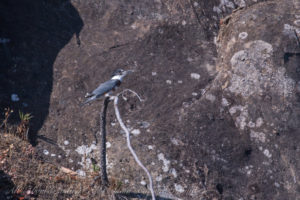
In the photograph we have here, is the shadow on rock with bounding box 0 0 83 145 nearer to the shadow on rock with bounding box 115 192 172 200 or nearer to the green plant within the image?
the green plant

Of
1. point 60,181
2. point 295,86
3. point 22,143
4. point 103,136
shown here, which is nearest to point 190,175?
point 103,136

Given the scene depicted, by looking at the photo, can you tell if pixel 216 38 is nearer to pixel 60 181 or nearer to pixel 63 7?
pixel 63 7

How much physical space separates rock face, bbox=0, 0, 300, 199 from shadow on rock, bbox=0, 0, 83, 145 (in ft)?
0.26

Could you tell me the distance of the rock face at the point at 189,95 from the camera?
340cm

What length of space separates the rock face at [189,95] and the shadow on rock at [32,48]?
8cm

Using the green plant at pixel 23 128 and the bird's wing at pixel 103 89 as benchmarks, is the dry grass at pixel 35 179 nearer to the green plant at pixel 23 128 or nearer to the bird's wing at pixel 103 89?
the green plant at pixel 23 128

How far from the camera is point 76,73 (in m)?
4.35

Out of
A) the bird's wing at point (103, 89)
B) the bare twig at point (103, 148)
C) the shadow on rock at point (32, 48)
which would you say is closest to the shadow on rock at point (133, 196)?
the bare twig at point (103, 148)

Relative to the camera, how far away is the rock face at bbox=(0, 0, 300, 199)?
3396 mm

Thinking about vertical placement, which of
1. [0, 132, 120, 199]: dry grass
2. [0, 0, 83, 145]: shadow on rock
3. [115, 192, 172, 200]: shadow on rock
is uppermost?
[0, 0, 83, 145]: shadow on rock

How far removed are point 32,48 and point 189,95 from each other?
8.08 ft

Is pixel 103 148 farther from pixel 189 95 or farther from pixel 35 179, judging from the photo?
pixel 189 95

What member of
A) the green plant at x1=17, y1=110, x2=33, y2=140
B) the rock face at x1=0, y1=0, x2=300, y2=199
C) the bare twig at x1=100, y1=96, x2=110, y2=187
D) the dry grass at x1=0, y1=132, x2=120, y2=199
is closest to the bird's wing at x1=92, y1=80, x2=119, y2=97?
the bare twig at x1=100, y1=96, x2=110, y2=187

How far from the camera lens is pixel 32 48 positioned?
4535mm
